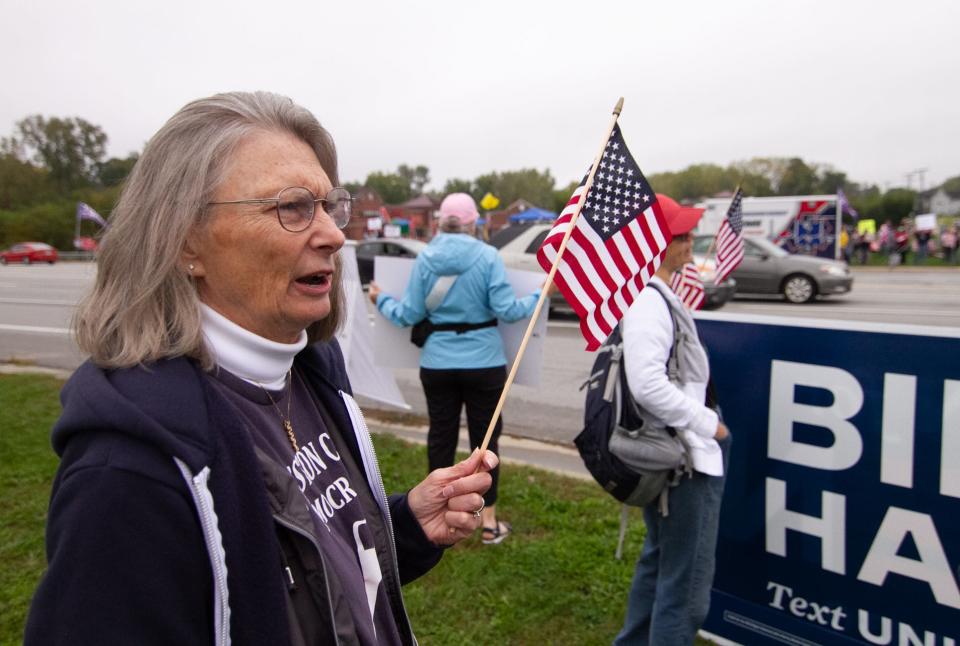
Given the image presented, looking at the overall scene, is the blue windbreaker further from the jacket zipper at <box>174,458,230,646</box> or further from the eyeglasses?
the jacket zipper at <box>174,458,230,646</box>

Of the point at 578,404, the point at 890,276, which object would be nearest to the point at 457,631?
the point at 578,404

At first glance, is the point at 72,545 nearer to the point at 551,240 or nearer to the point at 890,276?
the point at 551,240

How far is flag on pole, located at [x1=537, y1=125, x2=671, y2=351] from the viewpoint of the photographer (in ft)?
6.66

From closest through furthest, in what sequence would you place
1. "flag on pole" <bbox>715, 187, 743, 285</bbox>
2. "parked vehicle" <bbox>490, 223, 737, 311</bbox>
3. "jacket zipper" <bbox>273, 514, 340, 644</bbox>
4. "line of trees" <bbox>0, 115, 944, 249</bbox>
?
"jacket zipper" <bbox>273, 514, 340, 644</bbox>, "flag on pole" <bbox>715, 187, 743, 285</bbox>, "parked vehicle" <bbox>490, 223, 737, 311</bbox>, "line of trees" <bbox>0, 115, 944, 249</bbox>

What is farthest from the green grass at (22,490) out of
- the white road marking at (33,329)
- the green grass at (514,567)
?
the white road marking at (33,329)

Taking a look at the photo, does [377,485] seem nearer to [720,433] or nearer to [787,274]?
[720,433]

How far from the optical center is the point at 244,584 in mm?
1020

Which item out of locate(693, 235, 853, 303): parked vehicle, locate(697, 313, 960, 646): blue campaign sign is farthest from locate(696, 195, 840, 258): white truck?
locate(697, 313, 960, 646): blue campaign sign

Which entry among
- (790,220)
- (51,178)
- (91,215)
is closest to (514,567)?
(91,215)

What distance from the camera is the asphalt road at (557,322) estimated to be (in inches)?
249

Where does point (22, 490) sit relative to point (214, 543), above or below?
below

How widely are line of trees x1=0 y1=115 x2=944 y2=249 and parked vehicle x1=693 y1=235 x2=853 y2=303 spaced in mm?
35293

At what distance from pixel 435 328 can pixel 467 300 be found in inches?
10.1

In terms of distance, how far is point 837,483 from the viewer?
257 centimetres
